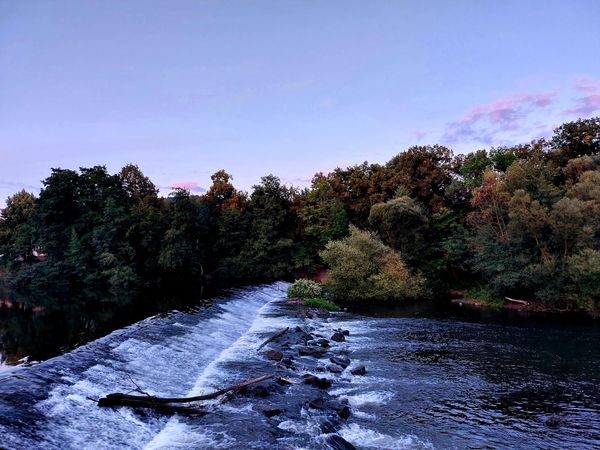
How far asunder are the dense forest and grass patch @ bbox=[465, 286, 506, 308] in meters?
0.16

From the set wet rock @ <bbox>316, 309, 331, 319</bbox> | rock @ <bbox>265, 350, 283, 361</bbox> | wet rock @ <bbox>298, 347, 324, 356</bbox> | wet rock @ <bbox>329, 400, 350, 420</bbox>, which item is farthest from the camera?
wet rock @ <bbox>316, 309, 331, 319</bbox>

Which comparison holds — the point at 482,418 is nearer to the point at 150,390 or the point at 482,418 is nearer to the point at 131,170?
the point at 150,390

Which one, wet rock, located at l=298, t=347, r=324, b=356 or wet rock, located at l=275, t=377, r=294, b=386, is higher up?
wet rock, located at l=275, t=377, r=294, b=386

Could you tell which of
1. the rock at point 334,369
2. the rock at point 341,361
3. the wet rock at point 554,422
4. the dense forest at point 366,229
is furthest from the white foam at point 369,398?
the dense forest at point 366,229

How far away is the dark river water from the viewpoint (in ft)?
32.6

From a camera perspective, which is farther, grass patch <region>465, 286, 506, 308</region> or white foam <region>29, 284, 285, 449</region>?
grass patch <region>465, 286, 506, 308</region>

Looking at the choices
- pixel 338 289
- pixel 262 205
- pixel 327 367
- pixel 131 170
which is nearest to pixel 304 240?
pixel 262 205

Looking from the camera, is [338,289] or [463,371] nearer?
[463,371]

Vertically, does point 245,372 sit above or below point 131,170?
below

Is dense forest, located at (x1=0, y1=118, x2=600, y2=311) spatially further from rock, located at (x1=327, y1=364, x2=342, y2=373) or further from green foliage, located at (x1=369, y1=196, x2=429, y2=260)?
rock, located at (x1=327, y1=364, x2=342, y2=373)

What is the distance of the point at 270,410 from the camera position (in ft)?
37.6

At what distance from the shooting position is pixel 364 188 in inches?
2066

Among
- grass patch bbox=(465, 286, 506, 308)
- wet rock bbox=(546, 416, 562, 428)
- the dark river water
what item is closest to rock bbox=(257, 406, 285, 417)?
the dark river water

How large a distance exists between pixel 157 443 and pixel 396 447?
18.3 feet
